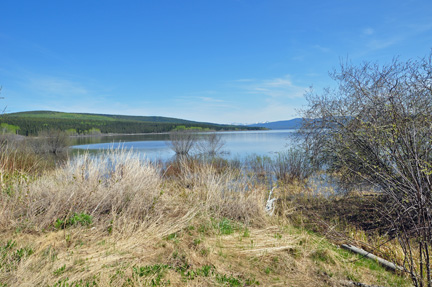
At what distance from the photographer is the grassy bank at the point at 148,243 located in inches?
126

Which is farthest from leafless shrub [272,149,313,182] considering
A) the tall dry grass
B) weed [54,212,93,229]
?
weed [54,212,93,229]

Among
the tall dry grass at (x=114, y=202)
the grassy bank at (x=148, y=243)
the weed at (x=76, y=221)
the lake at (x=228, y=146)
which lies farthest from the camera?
the lake at (x=228, y=146)

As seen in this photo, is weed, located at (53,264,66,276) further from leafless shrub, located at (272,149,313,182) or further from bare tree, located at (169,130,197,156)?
bare tree, located at (169,130,197,156)

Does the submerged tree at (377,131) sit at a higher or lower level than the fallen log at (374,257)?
higher

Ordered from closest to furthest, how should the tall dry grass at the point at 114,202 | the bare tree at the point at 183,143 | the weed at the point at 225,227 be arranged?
the tall dry grass at the point at 114,202, the weed at the point at 225,227, the bare tree at the point at 183,143

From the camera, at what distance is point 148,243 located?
407cm

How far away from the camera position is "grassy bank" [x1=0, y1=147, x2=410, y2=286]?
3.21 meters

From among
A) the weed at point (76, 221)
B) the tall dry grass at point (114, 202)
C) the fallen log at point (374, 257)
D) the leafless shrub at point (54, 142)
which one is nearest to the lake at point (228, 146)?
the tall dry grass at point (114, 202)

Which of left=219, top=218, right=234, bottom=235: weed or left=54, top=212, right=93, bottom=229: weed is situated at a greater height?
left=54, top=212, right=93, bottom=229: weed

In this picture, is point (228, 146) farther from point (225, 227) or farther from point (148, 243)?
point (148, 243)

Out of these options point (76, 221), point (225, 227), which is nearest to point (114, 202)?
point (76, 221)

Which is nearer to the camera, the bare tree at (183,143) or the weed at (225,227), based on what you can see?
the weed at (225,227)

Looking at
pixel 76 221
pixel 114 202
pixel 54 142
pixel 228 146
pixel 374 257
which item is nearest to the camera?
pixel 374 257

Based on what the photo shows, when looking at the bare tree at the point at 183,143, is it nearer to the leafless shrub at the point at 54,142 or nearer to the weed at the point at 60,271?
the leafless shrub at the point at 54,142
